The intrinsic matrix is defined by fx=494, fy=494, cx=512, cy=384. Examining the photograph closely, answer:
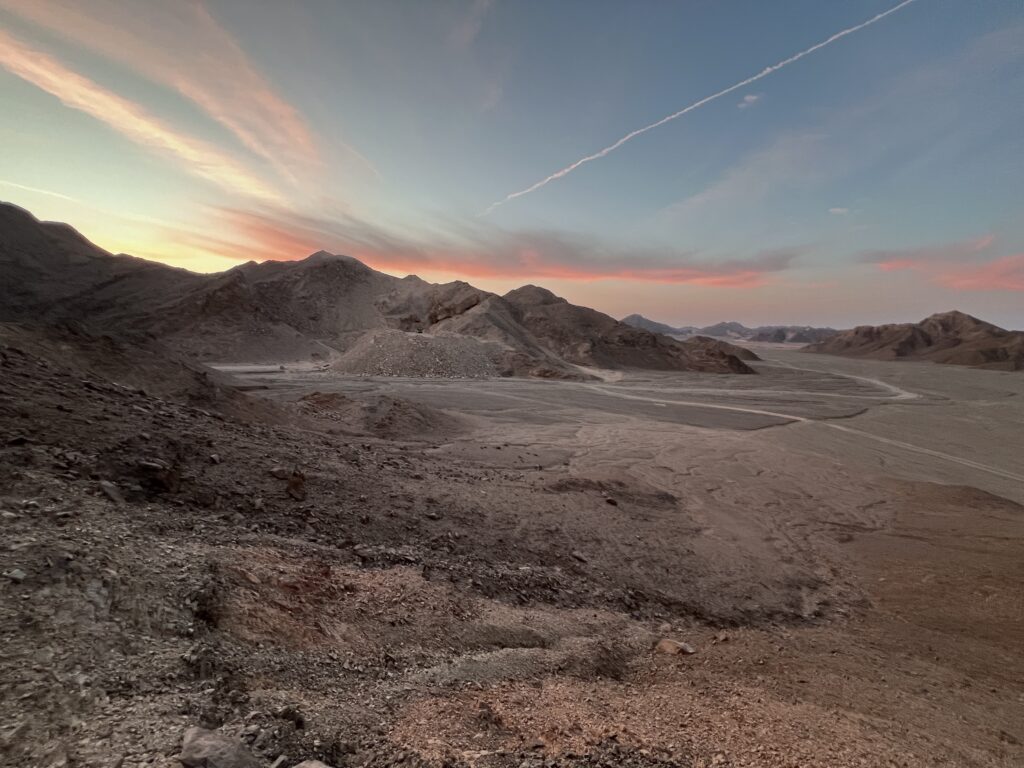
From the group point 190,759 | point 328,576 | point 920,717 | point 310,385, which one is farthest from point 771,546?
point 310,385

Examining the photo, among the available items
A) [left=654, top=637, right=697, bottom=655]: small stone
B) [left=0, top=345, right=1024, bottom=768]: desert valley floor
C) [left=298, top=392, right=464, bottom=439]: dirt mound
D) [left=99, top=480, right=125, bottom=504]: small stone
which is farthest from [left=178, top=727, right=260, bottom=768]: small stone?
[left=298, top=392, right=464, bottom=439]: dirt mound

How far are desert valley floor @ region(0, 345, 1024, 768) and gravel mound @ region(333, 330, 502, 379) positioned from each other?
2112 centimetres

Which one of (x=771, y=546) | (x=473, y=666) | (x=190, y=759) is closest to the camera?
(x=190, y=759)

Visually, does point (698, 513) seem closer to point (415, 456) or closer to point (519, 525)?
point (519, 525)

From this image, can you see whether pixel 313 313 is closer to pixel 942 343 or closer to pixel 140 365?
pixel 140 365

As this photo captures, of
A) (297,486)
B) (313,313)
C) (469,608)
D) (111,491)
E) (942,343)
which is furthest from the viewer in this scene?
(942,343)

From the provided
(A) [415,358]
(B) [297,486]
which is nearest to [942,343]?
(A) [415,358]

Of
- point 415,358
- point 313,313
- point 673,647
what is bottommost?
point 673,647

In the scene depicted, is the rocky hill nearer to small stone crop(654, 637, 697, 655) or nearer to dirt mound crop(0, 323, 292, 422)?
small stone crop(654, 637, 697, 655)

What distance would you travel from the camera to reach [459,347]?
3569 cm

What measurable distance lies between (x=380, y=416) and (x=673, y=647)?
1017 cm

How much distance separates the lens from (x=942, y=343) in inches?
3226

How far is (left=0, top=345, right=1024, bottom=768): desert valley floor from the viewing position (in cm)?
251

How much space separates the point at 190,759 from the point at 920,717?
4.96 meters
